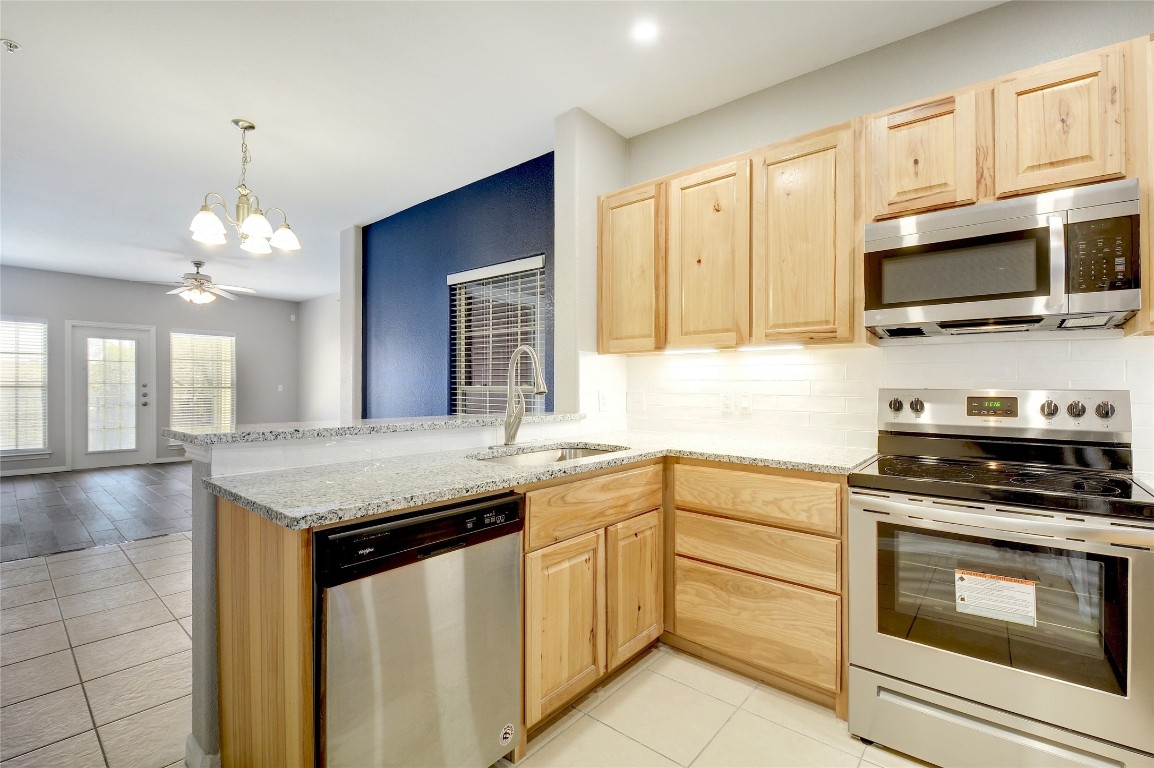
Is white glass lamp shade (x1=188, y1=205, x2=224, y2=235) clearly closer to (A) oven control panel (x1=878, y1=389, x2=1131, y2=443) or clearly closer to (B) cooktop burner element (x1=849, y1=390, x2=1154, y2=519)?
(B) cooktop burner element (x1=849, y1=390, x2=1154, y2=519)

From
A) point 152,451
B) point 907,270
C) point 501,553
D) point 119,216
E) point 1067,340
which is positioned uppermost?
point 119,216

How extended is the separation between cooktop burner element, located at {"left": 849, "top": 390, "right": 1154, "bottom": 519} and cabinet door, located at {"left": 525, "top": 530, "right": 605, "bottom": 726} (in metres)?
1.00

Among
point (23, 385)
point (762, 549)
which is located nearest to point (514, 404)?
point (762, 549)

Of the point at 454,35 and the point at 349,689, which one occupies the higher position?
→ the point at 454,35

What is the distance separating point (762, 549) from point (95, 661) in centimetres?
297

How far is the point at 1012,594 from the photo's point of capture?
1.56 meters

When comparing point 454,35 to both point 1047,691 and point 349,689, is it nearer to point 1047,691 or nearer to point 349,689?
point 349,689

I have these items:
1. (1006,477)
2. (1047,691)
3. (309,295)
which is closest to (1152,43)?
(1006,477)

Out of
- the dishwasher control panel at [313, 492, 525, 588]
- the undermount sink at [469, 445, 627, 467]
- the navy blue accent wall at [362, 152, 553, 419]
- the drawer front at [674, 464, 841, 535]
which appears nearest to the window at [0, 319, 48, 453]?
the navy blue accent wall at [362, 152, 553, 419]

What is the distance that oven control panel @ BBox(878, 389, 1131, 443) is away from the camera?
184 centimetres

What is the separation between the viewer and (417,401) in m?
4.51

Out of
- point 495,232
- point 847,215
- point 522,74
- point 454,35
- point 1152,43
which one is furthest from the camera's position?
point 495,232

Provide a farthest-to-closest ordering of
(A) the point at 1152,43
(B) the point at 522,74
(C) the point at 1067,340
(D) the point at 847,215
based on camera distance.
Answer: (B) the point at 522,74, (D) the point at 847,215, (C) the point at 1067,340, (A) the point at 1152,43

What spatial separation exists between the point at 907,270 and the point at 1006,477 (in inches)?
31.5
